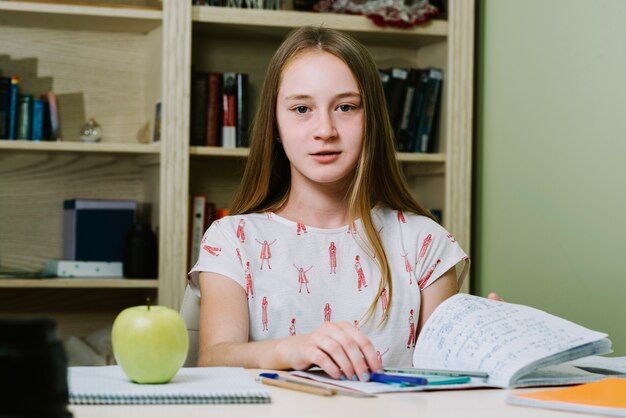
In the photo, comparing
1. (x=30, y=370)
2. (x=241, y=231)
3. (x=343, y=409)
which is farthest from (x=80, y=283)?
(x=30, y=370)

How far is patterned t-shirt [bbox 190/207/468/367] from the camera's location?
1564 mm

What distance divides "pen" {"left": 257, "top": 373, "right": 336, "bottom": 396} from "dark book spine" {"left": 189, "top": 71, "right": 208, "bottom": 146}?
1.69 m

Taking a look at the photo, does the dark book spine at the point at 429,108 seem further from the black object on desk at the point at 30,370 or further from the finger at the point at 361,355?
the black object on desk at the point at 30,370

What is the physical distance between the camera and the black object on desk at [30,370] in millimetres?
618

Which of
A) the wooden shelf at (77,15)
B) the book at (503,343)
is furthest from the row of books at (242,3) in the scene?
the book at (503,343)

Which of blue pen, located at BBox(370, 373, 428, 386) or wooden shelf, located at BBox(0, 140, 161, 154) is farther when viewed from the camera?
wooden shelf, located at BBox(0, 140, 161, 154)

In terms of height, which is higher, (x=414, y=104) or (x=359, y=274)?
(x=414, y=104)

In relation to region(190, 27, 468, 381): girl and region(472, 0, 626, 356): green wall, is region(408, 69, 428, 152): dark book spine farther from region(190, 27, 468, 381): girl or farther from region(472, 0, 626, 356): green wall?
region(190, 27, 468, 381): girl

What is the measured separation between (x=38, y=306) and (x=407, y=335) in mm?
1701

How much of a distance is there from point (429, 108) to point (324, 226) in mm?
1233

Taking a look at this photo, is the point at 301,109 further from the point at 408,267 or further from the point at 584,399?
the point at 584,399

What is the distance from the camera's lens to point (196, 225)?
267 centimetres

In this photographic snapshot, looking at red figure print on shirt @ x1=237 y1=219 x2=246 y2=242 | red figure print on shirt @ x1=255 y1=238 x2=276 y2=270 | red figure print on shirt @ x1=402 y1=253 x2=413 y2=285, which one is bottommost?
red figure print on shirt @ x1=402 y1=253 x2=413 y2=285

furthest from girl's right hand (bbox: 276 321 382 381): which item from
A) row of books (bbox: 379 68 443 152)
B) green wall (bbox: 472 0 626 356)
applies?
row of books (bbox: 379 68 443 152)
